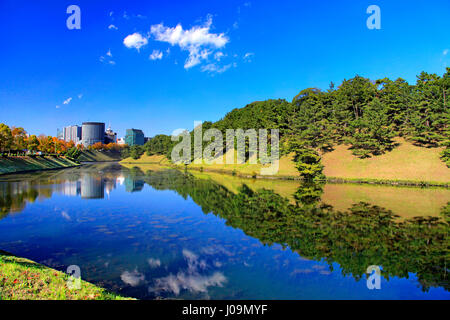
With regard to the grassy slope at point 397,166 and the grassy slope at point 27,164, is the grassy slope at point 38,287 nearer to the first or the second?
the grassy slope at point 397,166

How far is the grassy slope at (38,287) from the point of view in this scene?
7.67 metres

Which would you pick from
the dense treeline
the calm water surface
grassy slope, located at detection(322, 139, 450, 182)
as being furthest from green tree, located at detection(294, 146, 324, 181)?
the calm water surface

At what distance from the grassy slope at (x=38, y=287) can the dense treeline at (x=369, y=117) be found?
153ft

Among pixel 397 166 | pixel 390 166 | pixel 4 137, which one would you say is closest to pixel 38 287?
pixel 390 166

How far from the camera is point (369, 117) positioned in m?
54.2

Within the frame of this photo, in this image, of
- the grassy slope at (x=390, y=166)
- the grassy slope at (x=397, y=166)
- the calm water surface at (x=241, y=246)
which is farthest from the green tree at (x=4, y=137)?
the grassy slope at (x=397, y=166)

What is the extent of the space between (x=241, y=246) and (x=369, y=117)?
51002 millimetres

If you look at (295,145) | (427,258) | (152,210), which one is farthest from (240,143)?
(427,258)

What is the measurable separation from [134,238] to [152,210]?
861 cm

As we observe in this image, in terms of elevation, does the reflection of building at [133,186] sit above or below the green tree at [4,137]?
below

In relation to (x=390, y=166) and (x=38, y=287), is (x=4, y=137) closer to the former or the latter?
(x=38, y=287)

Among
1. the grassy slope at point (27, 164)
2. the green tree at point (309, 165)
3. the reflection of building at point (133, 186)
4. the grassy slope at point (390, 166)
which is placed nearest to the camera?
the reflection of building at point (133, 186)

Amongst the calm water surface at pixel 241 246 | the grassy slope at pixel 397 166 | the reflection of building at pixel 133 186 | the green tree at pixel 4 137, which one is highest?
the green tree at pixel 4 137
